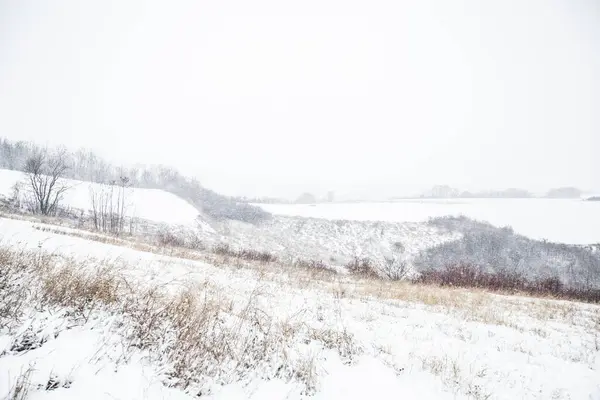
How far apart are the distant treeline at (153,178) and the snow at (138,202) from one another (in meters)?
4.59

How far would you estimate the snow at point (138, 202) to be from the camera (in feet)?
142

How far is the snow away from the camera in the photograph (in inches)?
1709

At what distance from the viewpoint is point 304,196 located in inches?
3866

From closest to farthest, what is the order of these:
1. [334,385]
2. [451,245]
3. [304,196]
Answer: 1. [334,385]
2. [451,245]
3. [304,196]

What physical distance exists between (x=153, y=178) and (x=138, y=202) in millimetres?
54382

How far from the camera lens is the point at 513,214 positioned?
183ft

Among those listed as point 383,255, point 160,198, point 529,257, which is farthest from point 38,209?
point 529,257

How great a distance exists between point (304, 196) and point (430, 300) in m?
87.5

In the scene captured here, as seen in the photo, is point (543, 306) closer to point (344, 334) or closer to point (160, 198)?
point (344, 334)

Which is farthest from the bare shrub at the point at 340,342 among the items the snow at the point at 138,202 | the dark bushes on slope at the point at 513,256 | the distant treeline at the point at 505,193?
the distant treeline at the point at 505,193

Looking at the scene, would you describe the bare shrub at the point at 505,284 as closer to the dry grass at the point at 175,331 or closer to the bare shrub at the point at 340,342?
the bare shrub at the point at 340,342

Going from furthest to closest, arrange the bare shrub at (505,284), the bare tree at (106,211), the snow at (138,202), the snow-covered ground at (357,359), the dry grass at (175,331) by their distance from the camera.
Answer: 1. the snow at (138,202)
2. the bare tree at (106,211)
3. the bare shrub at (505,284)
4. the dry grass at (175,331)
5. the snow-covered ground at (357,359)

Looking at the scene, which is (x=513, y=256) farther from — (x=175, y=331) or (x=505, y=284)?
(x=175, y=331)

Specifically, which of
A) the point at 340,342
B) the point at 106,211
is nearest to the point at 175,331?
the point at 340,342
